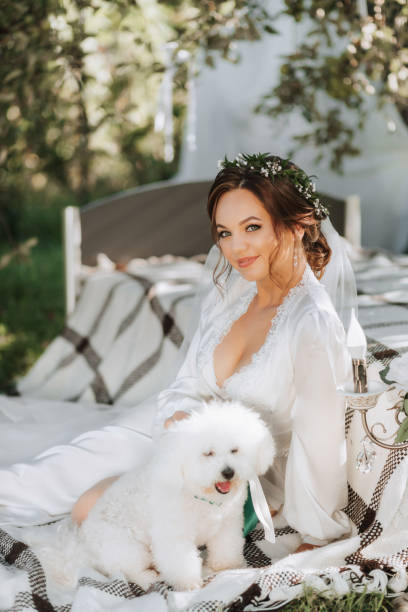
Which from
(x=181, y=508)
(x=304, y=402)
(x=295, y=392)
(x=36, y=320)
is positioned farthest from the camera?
(x=36, y=320)

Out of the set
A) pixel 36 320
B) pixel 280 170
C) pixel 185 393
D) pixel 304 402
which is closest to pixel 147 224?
pixel 36 320

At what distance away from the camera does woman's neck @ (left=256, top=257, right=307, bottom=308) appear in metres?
2.04

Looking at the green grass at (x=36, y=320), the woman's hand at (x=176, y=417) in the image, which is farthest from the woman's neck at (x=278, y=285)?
the green grass at (x=36, y=320)

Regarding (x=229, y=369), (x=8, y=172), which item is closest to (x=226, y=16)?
(x=8, y=172)

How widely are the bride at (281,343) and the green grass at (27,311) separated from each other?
1.68 meters

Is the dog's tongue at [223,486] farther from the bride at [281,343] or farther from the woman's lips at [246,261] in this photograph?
the woman's lips at [246,261]

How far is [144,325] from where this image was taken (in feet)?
11.4

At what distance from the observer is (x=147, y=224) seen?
443 centimetres

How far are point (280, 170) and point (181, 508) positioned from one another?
967 millimetres

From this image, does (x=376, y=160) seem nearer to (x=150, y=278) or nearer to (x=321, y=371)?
(x=150, y=278)

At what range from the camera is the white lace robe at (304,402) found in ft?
6.00

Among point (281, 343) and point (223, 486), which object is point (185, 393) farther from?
point (223, 486)

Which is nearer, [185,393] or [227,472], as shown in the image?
[227,472]

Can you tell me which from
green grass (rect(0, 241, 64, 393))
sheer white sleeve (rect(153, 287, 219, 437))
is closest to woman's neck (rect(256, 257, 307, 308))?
sheer white sleeve (rect(153, 287, 219, 437))
